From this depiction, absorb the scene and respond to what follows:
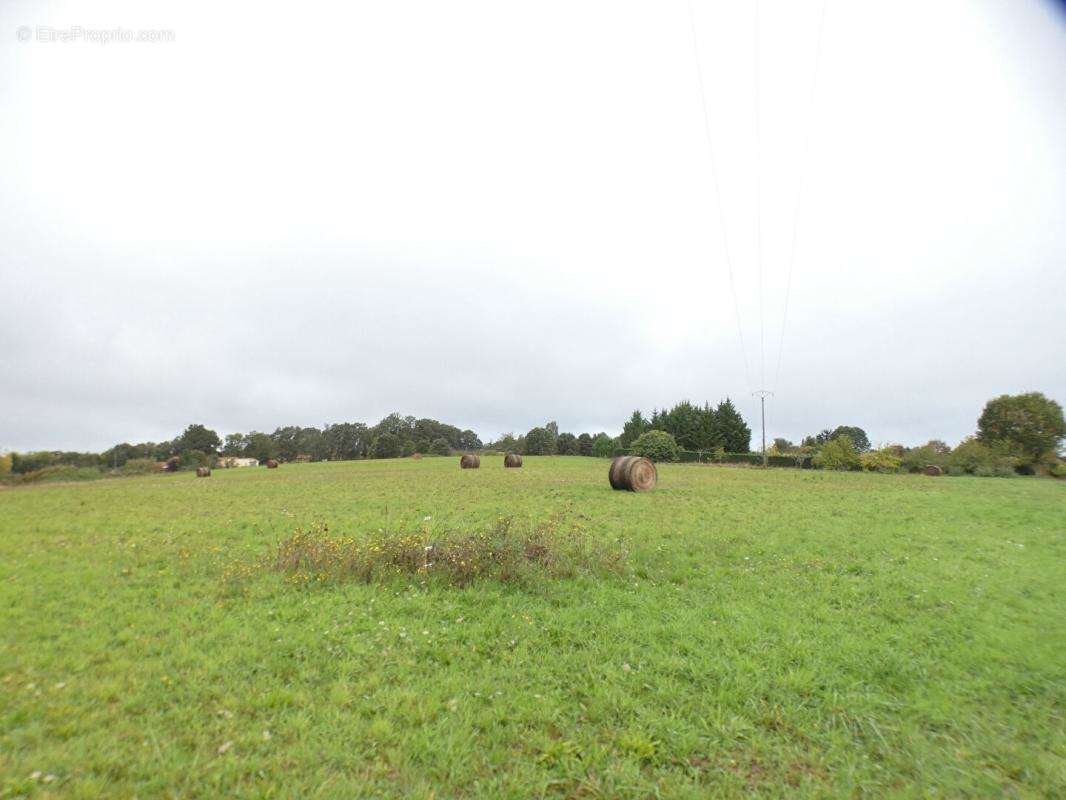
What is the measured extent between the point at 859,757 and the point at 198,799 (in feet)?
17.8

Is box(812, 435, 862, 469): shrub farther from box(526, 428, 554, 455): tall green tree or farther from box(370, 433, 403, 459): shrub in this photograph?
box(370, 433, 403, 459): shrub

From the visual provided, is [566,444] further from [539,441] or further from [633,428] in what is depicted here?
[633,428]

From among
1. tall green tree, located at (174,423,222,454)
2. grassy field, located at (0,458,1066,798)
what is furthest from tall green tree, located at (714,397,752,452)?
tall green tree, located at (174,423,222,454)

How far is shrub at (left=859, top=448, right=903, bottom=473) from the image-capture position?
47375mm

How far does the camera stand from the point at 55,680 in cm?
504

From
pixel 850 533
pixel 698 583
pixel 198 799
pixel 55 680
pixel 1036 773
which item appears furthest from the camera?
pixel 850 533

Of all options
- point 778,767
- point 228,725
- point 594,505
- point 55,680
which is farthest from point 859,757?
point 594,505

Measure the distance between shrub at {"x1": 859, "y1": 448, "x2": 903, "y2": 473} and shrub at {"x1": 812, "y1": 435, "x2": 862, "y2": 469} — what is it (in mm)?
735

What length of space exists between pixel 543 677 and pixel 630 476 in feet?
59.8

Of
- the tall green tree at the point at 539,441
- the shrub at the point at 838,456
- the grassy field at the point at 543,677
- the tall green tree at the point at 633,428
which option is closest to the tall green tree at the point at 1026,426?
the shrub at the point at 838,456

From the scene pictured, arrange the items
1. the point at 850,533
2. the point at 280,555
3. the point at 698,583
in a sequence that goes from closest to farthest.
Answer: the point at 698,583
the point at 280,555
the point at 850,533

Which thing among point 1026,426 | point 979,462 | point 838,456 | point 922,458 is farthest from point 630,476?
point 1026,426

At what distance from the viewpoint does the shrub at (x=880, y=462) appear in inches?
1865

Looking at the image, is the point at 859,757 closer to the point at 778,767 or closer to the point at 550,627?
the point at 778,767
